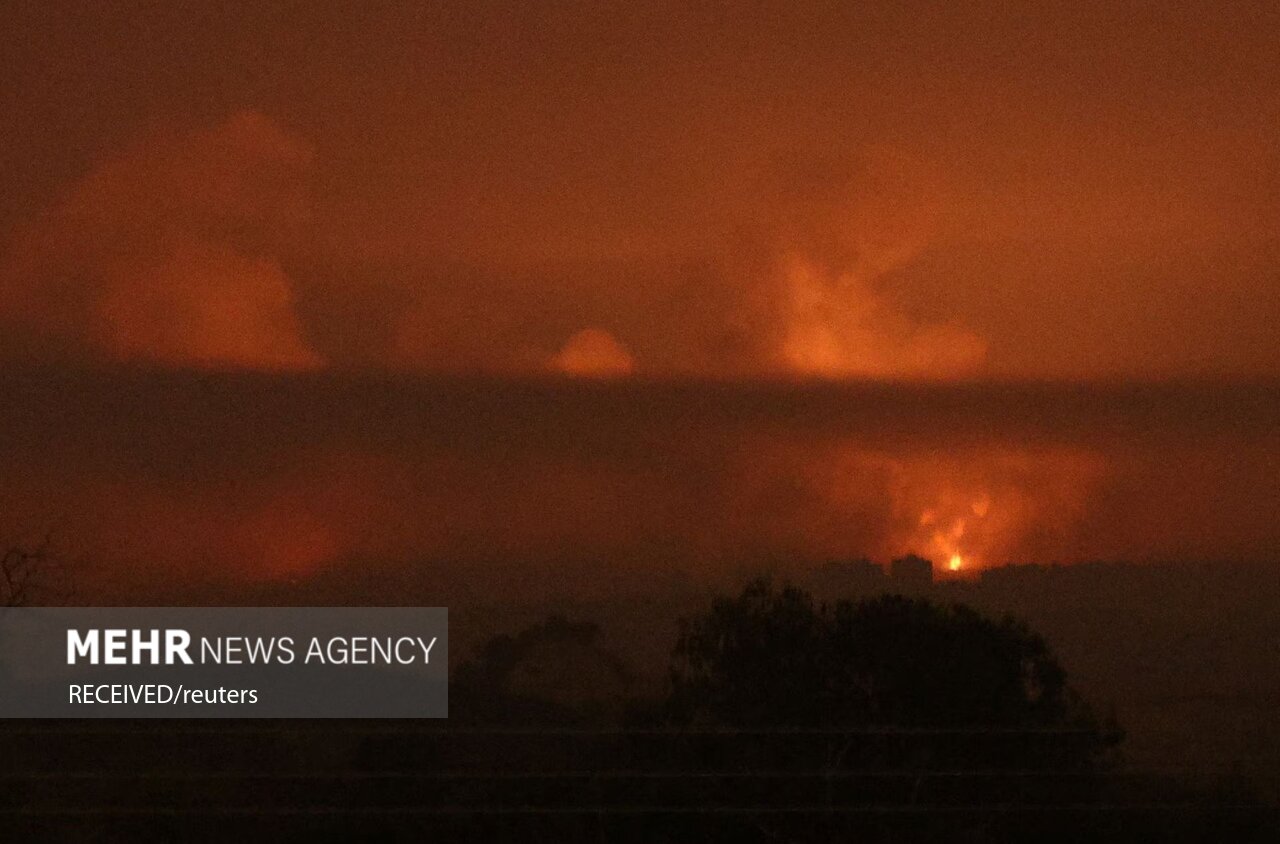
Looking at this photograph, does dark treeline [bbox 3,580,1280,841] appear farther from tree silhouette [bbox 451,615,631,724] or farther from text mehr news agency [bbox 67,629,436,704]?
text mehr news agency [bbox 67,629,436,704]

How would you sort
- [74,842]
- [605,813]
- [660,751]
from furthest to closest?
1. [660,751]
2. [605,813]
3. [74,842]

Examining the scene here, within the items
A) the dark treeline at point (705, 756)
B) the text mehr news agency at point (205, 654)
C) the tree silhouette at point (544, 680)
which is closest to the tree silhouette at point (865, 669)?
the dark treeline at point (705, 756)

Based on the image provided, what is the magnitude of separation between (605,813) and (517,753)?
524 millimetres

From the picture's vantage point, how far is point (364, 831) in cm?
851

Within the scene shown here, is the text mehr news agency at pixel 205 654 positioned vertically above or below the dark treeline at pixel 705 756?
above

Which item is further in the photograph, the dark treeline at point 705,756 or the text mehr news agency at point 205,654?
the text mehr news agency at point 205,654

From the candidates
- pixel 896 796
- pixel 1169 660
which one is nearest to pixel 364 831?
pixel 896 796

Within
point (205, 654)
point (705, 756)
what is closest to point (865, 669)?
point (705, 756)

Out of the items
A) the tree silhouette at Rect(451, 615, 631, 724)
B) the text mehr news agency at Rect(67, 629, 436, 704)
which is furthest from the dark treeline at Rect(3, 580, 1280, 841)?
the text mehr news agency at Rect(67, 629, 436, 704)

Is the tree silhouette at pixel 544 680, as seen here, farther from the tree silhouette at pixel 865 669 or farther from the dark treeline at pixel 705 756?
the tree silhouette at pixel 865 669

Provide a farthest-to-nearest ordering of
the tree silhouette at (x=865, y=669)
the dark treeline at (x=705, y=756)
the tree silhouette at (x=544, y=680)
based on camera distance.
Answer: the tree silhouette at (x=865, y=669) → the tree silhouette at (x=544, y=680) → the dark treeline at (x=705, y=756)

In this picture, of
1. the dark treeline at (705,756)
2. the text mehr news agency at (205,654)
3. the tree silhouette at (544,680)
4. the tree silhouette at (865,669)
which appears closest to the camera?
the dark treeline at (705,756)

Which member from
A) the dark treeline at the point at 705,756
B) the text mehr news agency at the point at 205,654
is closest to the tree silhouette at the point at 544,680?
the dark treeline at the point at 705,756

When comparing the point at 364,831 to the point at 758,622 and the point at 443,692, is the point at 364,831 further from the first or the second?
Result: the point at 758,622
